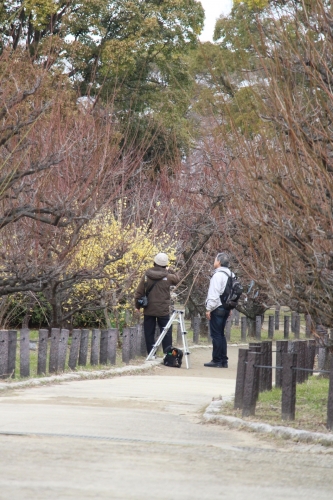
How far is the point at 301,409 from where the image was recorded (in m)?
9.59

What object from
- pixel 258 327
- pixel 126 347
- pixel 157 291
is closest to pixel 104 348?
pixel 126 347

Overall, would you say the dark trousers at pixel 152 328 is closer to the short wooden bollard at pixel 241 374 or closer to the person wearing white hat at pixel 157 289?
the person wearing white hat at pixel 157 289

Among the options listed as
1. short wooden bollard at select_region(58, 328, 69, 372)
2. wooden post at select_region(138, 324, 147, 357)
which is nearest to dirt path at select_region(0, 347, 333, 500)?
short wooden bollard at select_region(58, 328, 69, 372)

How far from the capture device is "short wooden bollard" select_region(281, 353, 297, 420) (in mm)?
8734

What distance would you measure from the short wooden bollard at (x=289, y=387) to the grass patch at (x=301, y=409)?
0.09 metres

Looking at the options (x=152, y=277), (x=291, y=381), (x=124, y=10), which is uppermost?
(x=124, y=10)

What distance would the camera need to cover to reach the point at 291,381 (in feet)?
28.7

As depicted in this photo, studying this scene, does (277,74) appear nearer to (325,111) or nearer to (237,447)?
(325,111)

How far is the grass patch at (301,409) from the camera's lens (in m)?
8.59

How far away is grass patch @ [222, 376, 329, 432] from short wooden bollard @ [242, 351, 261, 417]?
10 cm

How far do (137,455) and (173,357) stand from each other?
30.0ft

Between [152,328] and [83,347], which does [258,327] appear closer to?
[152,328]

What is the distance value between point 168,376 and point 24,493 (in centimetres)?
927

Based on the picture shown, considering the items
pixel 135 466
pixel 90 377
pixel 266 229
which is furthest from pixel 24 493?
pixel 90 377
